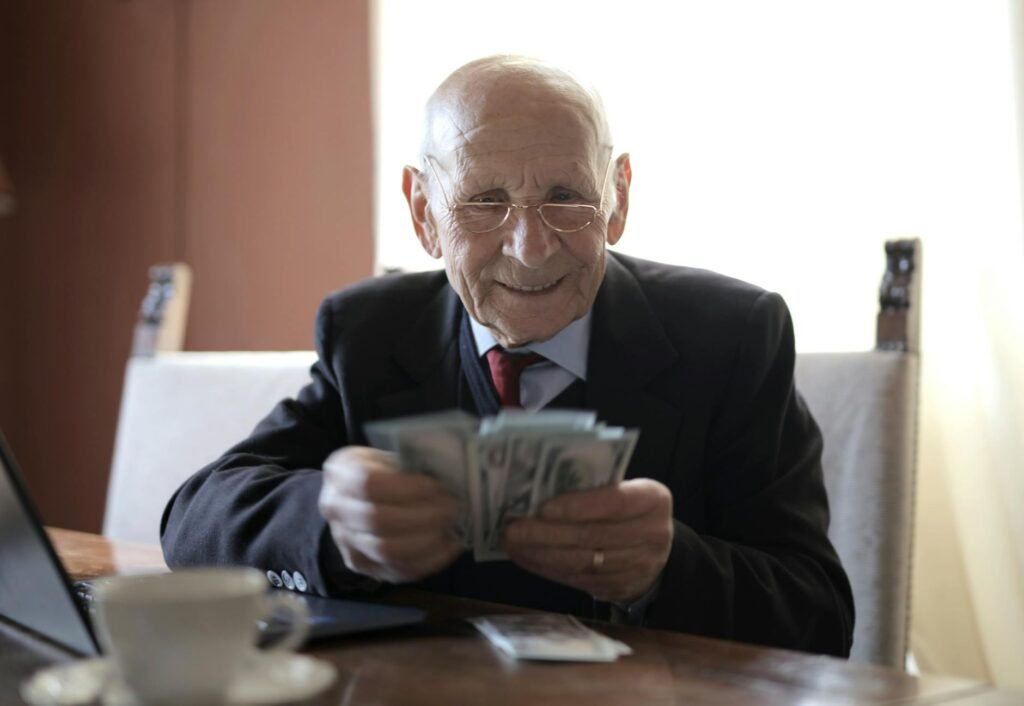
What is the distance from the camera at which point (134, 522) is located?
93.9 inches

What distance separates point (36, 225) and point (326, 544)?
3812 millimetres

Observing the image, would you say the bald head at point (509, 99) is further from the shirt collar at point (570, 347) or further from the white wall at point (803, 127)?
the white wall at point (803, 127)

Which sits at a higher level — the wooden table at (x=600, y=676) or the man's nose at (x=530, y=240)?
the man's nose at (x=530, y=240)

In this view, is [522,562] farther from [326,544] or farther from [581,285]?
[581,285]

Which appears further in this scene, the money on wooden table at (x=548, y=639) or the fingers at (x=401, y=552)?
the fingers at (x=401, y=552)

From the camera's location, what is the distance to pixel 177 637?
0.70 meters

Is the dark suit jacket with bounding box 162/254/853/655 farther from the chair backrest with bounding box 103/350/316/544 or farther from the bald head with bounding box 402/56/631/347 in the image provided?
the chair backrest with bounding box 103/350/316/544

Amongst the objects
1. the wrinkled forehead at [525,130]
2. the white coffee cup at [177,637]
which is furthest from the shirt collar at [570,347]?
the white coffee cup at [177,637]

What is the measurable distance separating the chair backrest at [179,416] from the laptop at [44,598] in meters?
1.08

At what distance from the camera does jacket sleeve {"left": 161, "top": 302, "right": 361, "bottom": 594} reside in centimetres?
128

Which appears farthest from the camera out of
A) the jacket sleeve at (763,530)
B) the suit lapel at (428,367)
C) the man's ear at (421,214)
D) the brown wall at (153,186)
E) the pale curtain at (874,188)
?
the brown wall at (153,186)

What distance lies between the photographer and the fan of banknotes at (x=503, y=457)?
937mm

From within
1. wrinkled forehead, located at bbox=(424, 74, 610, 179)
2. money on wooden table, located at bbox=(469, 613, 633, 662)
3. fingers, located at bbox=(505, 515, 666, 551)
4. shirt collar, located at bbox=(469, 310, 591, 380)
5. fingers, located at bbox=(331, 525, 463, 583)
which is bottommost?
money on wooden table, located at bbox=(469, 613, 633, 662)

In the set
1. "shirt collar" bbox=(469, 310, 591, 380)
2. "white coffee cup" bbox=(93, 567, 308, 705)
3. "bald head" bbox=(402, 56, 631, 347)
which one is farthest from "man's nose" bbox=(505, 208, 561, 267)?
"white coffee cup" bbox=(93, 567, 308, 705)
